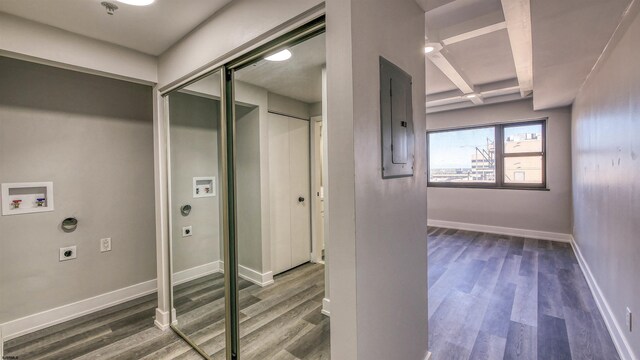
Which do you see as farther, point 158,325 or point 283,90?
point 158,325

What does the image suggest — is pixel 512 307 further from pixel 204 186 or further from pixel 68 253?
pixel 68 253

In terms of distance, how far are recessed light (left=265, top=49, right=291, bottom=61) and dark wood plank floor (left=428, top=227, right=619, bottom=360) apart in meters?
2.29

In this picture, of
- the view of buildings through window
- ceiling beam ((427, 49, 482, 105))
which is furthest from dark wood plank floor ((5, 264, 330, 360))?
the view of buildings through window

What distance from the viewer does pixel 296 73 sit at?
1.68m

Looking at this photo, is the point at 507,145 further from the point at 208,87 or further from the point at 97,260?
the point at 97,260

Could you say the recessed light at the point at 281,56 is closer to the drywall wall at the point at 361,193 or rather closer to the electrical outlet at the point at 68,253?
the drywall wall at the point at 361,193

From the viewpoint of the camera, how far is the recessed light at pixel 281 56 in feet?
5.06

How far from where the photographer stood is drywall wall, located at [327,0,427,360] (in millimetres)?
1108

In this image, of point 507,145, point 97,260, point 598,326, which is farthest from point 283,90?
point 507,145

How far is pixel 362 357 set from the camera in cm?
115

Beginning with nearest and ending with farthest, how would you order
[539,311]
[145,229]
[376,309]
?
[376,309], [539,311], [145,229]

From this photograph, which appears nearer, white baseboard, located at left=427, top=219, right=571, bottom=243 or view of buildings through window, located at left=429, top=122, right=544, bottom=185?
white baseboard, located at left=427, top=219, right=571, bottom=243

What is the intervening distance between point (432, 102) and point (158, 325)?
5077mm

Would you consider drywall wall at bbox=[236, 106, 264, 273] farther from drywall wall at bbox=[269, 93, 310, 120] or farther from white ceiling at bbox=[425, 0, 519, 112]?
white ceiling at bbox=[425, 0, 519, 112]
